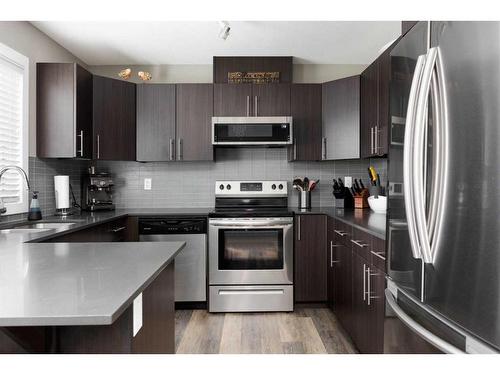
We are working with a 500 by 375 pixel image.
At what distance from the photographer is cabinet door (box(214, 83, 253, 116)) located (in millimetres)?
3434

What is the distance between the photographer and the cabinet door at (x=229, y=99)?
3.43m

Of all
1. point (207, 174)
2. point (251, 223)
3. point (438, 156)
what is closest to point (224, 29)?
point (207, 174)

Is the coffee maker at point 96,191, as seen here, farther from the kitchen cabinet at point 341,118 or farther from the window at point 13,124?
the kitchen cabinet at point 341,118

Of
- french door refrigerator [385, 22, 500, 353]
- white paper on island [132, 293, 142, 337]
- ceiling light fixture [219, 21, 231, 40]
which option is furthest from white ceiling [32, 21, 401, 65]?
white paper on island [132, 293, 142, 337]

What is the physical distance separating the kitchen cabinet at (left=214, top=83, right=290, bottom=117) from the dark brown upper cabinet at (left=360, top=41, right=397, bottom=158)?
0.77 metres

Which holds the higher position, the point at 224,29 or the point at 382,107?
the point at 224,29

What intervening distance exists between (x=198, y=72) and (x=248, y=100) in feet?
2.44

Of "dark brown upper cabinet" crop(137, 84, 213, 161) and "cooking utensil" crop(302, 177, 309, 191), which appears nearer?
"dark brown upper cabinet" crop(137, 84, 213, 161)

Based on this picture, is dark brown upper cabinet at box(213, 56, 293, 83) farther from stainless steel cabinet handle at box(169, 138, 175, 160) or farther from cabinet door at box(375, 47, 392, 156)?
cabinet door at box(375, 47, 392, 156)

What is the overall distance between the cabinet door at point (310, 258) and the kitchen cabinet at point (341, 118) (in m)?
0.67

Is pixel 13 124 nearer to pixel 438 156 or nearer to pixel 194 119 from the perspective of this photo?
pixel 194 119

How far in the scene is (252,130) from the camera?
10.9 feet

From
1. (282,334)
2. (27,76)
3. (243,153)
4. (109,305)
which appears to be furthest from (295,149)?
(109,305)

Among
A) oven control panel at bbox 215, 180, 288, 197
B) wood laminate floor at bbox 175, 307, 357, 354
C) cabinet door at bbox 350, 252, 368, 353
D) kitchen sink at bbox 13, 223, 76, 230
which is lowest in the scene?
wood laminate floor at bbox 175, 307, 357, 354
